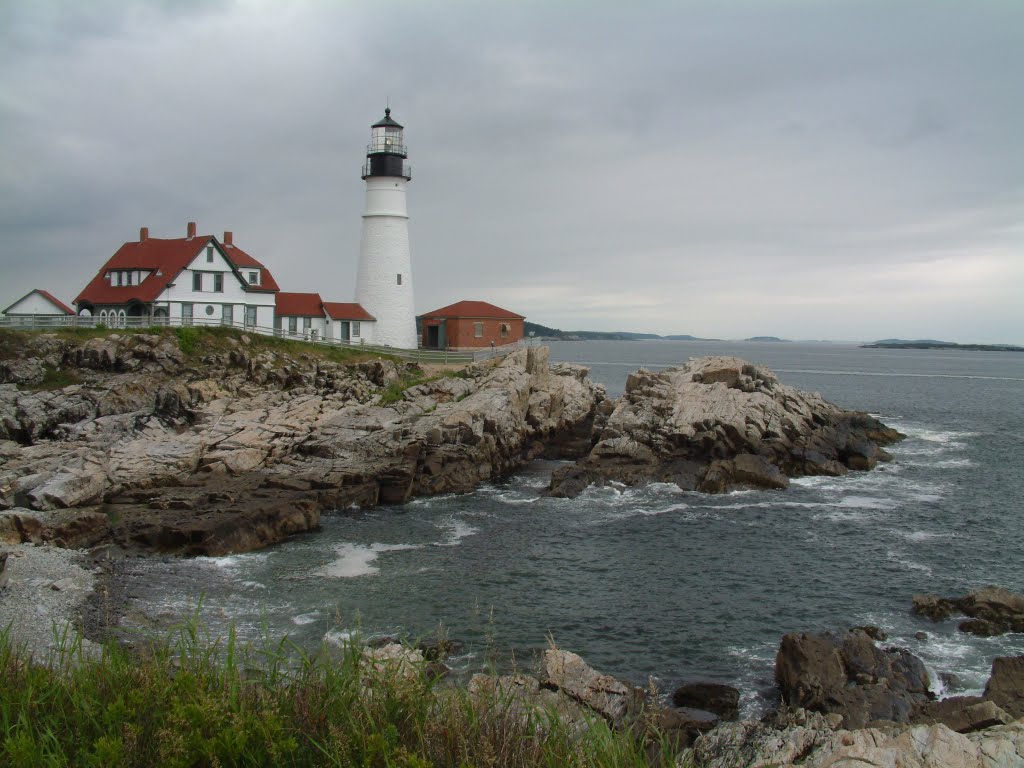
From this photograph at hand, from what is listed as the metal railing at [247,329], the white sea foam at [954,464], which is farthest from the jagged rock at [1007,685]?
the metal railing at [247,329]

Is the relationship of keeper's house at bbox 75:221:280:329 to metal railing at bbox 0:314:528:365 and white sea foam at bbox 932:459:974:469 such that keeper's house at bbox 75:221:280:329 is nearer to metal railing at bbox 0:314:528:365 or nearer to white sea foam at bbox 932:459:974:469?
metal railing at bbox 0:314:528:365

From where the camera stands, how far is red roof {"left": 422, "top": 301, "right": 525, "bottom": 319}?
54.8 m

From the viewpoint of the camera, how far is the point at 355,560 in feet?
74.3

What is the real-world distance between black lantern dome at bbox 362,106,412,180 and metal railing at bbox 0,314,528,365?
1101 cm

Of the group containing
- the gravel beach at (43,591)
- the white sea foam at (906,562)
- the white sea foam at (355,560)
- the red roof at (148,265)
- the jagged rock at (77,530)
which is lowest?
the white sea foam at (355,560)

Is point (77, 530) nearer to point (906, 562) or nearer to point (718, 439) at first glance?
point (906, 562)

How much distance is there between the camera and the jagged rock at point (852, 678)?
13.5 m

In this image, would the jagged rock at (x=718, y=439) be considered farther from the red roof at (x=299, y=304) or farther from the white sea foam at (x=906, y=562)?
the red roof at (x=299, y=304)

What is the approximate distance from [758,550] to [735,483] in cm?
857

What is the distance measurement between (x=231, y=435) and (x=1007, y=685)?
2669cm

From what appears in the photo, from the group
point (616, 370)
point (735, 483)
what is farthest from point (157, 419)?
point (616, 370)

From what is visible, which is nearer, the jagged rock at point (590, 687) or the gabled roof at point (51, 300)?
the jagged rock at point (590, 687)

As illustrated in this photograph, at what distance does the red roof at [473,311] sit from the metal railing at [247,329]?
8.71 feet

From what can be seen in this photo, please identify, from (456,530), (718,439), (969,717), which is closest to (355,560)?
(456,530)
